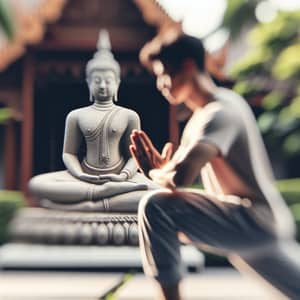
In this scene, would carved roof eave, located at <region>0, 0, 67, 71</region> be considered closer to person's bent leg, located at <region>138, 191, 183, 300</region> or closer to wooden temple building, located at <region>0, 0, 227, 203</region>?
wooden temple building, located at <region>0, 0, 227, 203</region>

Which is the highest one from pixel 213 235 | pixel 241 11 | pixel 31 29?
pixel 31 29

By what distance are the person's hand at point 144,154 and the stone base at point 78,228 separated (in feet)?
0.51

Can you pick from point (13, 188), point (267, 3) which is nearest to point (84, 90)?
point (13, 188)

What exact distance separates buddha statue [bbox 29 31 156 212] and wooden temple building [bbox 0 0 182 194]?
0.25 ft

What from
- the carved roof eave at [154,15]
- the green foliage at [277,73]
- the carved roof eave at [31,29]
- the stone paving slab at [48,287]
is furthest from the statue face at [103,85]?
the green foliage at [277,73]

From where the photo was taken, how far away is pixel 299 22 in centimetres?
823

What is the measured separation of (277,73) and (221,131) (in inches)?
263

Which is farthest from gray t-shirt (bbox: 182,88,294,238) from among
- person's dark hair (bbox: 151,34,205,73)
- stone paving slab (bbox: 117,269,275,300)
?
stone paving slab (bbox: 117,269,275,300)

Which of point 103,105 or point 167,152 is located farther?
point 103,105

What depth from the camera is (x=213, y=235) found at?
1504 mm

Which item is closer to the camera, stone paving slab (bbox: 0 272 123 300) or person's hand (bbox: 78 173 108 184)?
person's hand (bbox: 78 173 108 184)

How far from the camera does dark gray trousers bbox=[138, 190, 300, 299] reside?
1.50 m

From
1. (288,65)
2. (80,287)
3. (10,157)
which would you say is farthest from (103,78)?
(288,65)

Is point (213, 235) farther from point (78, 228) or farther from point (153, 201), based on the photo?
point (78, 228)
